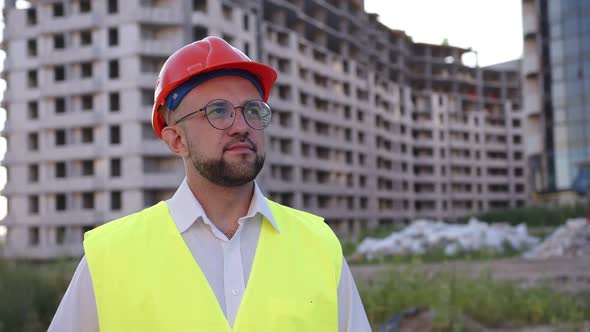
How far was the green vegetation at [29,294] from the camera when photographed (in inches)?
261

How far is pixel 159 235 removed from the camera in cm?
208

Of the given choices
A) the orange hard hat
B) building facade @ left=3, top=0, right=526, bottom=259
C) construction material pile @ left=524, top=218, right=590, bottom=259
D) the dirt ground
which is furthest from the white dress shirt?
building facade @ left=3, top=0, right=526, bottom=259

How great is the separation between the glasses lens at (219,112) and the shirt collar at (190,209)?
0.26m

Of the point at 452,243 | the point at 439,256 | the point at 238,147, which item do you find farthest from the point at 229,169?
the point at 452,243

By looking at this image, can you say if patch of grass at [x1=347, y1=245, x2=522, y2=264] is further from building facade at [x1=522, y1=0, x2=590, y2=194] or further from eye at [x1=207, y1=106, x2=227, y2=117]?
building facade at [x1=522, y1=0, x2=590, y2=194]

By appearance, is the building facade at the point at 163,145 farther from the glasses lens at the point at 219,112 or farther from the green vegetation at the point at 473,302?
the glasses lens at the point at 219,112

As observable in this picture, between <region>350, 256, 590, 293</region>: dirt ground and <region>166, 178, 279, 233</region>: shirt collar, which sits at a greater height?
<region>166, 178, 279, 233</region>: shirt collar

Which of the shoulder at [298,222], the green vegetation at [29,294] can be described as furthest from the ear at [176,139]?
the green vegetation at [29,294]

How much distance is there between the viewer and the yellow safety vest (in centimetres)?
191

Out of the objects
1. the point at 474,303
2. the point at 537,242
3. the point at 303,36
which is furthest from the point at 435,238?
the point at 303,36

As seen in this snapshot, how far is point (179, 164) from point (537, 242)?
772 inches

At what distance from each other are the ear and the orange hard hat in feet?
0.40

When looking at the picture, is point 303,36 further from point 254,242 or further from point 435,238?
point 254,242

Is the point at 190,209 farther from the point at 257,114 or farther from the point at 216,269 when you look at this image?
the point at 257,114
